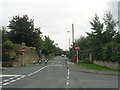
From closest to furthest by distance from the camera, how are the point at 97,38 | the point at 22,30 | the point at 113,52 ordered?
the point at 113,52, the point at 97,38, the point at 22,30

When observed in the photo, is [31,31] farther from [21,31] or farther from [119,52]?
[119,52]

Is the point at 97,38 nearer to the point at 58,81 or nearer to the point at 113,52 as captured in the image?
the point at 113,52

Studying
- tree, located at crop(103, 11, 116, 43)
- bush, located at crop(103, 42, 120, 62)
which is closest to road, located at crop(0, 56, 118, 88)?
bush, located at crop(103, 42, 120, 62)

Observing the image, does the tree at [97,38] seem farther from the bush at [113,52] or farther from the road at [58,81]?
the road at [58,81]

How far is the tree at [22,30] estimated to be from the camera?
81625 millimetres

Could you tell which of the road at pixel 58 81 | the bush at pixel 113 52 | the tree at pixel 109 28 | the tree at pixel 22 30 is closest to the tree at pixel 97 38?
the tree at pixel 109 28

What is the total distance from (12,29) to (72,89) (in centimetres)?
6817

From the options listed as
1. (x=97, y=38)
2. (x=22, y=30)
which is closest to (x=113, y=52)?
(x=97, y=38)

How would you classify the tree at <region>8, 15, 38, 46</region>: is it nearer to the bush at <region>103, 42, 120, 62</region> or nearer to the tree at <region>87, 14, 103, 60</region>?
the tree at <region>87, 14, 103, 60</region>

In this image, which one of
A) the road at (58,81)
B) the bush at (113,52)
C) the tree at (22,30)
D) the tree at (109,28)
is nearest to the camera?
the road at (58,81)

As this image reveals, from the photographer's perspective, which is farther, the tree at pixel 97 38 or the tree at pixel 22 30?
the tree at pixel 22 30

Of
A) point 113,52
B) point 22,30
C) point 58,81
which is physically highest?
point 22,30

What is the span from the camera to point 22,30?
8144 cm

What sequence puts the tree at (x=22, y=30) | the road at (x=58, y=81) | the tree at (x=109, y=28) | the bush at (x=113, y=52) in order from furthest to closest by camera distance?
the tree at (x=22, y=30) < the tree at (x=109, y=28) < the bush at (x=113, y=52) < the road at (x=58, y=81)
